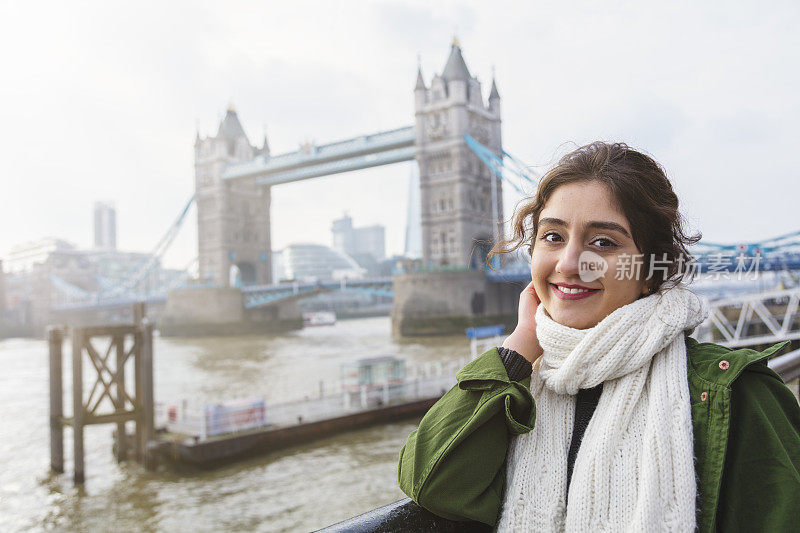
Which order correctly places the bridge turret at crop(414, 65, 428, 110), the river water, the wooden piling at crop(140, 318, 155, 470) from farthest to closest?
the bridge turret at crop(414, 65, 428, 110) < the wooden piling at crop(140, 318, 155, 470) < the river water

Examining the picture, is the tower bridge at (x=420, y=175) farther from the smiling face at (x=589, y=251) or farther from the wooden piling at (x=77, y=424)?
the smiling face at (x=589, y=251)

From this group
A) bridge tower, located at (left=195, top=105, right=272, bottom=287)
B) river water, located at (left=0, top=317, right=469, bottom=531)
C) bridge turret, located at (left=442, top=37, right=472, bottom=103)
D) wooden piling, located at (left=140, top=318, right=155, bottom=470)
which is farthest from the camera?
bridge tower, located at (left=195, top=105, right=272, bottom=287)

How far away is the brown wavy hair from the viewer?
1.25 meters

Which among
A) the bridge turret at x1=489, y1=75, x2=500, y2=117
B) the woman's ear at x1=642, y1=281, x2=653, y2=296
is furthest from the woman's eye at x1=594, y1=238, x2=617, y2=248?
the bridge turret at x1=489, y1=75, x2=500, y2=117

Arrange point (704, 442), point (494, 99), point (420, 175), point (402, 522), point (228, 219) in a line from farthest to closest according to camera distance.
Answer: point (228, 219), point (494, 99), point (420, 175), point (402, 522), point (704, 442)

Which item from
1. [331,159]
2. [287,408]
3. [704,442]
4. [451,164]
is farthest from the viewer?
[331,159]

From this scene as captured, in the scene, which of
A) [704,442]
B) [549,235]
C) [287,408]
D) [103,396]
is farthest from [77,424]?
[704,442]

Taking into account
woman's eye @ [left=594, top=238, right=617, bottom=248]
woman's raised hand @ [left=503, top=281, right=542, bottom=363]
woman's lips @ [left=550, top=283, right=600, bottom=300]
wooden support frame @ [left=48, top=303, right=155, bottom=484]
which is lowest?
wooden support frame @ [left=48, top=303, right=155, bottom=484]

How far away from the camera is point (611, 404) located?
1139 mm

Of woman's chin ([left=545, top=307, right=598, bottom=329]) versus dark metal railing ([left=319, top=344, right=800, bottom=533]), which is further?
woman's chin ([left=545, top=307, right=598, bottom=329])

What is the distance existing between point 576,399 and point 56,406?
11739mm

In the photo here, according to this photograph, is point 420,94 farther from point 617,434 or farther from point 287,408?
point 617,434

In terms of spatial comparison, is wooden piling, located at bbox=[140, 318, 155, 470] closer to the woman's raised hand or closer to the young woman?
the woman's raised hand

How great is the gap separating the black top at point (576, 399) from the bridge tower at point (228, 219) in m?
51.3
